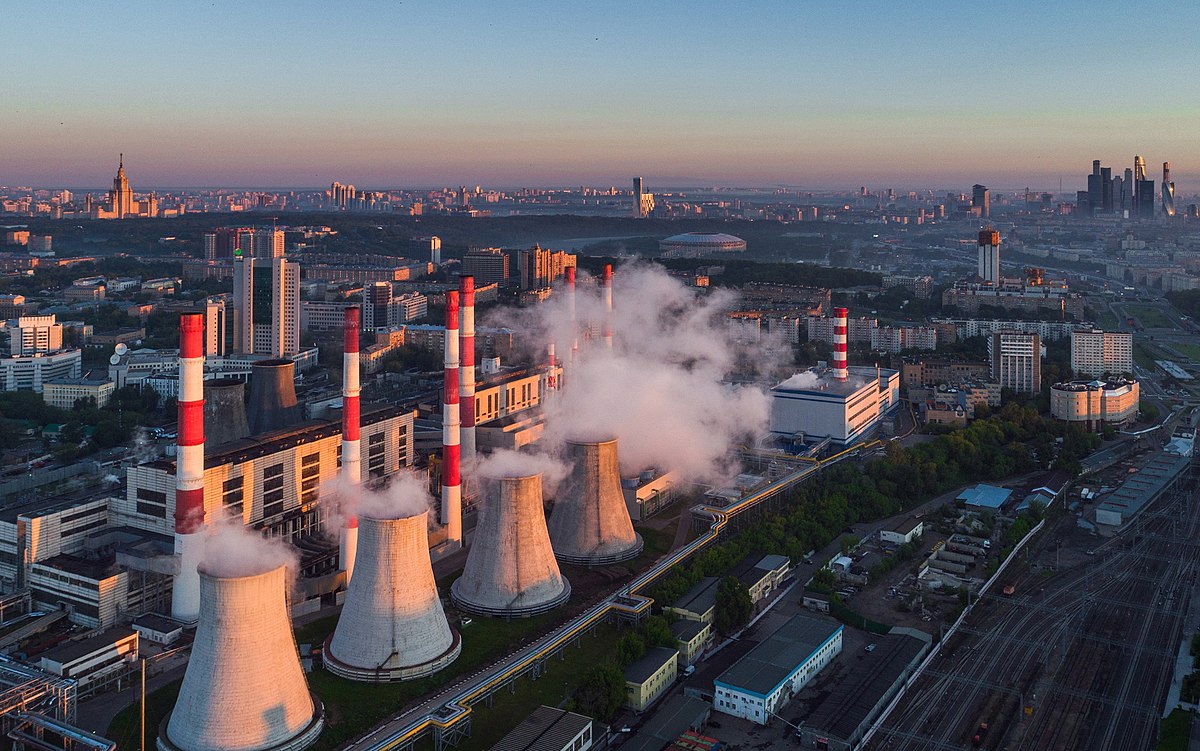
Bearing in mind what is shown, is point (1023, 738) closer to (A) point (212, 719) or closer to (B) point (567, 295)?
(A) point (212, 719)

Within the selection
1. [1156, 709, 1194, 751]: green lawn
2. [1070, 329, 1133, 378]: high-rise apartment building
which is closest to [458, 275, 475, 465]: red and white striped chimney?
[1156, 709, 1194, 751]: green lawn

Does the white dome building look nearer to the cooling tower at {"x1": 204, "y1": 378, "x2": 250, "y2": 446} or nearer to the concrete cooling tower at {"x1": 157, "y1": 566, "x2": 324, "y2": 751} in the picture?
the cooling tower at {"x1": 204, "y1": 378, "x2": 250, "y2": 446}

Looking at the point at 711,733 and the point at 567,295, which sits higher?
the point at 567,295

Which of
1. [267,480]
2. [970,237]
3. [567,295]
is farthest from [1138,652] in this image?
[970,237]

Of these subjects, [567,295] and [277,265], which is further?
[277,265]

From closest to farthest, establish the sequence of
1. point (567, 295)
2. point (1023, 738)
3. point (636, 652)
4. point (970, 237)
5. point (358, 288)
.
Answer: point (1023, 738), point (636, 652), point (567, 295), point (358, 288), point (970, 237)

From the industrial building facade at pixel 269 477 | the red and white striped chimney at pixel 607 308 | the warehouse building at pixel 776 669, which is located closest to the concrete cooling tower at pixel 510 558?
the warehouse building at pixel 776 669

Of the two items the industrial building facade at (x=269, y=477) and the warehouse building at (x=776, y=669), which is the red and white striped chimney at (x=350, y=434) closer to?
the industrial building facade at (x=269, y=477)

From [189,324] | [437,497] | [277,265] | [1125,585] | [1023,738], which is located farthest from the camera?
[277,265]
